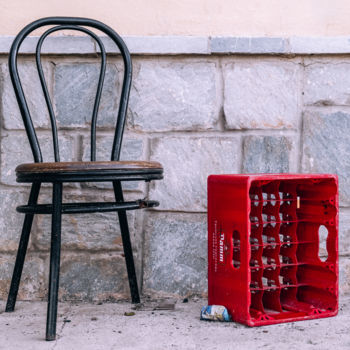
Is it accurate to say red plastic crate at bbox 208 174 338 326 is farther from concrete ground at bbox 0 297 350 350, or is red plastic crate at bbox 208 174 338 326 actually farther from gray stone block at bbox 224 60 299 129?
gray stone block at bbox 224 60 299 129

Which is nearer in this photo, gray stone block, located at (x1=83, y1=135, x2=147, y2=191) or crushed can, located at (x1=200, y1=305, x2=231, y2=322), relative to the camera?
crushed can, located at (x1=200, y1=305, x2=231, y2=322)

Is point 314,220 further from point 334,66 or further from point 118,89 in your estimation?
point 118,89

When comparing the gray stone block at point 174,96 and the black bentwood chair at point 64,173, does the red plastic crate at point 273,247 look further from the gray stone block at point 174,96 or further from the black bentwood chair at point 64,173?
the gray stone block at point 174,96

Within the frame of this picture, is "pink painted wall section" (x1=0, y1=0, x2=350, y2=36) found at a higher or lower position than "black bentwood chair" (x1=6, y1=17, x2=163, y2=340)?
higher

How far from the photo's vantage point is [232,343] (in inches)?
75.7

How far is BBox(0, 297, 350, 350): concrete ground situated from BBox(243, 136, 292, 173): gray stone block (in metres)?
0.66

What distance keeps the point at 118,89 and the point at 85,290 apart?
893 mm

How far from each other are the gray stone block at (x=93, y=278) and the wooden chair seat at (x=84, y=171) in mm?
693

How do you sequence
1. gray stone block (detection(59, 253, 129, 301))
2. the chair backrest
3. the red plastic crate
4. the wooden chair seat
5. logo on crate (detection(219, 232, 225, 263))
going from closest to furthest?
the wooden chair seat, the red plastic crate, logo on crate (detection(219, 232, 225, 263)), the chair backrest, gray stone block (detection(59, 253, 129, 301))

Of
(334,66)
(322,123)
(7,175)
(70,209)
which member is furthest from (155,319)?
(334,66)

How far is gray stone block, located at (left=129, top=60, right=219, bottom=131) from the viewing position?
2607 mm

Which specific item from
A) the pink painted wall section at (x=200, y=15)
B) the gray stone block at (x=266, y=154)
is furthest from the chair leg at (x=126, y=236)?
the pink painted wall section at (x=200, y=15)

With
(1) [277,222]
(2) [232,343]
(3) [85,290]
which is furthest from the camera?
(3) [85,290]

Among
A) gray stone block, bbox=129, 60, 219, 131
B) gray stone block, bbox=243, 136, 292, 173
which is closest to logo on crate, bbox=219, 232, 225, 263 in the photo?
gray stone block, bbox=243, 136, 292, 173
